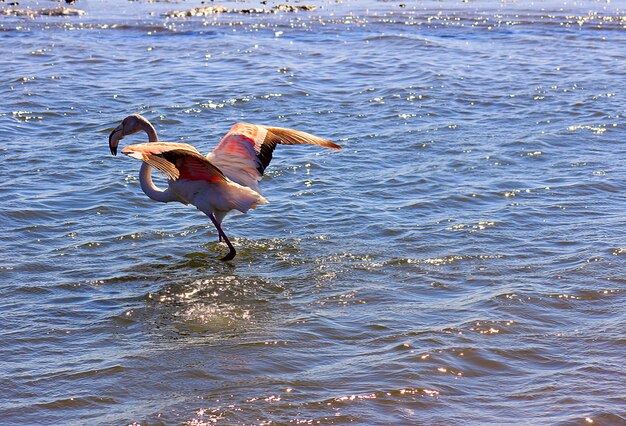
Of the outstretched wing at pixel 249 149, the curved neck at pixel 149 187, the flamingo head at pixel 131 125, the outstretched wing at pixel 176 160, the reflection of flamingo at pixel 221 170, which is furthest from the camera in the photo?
the flamingo head at pixel 131 125

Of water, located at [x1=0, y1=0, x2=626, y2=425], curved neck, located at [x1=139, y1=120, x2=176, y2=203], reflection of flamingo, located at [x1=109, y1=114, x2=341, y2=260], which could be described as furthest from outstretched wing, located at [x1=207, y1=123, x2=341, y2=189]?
water, located at [x1=0, y1=0, x2=626, y2=425]

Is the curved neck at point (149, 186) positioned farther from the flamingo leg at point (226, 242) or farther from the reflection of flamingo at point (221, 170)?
the flamingo leg at point (226, 242)

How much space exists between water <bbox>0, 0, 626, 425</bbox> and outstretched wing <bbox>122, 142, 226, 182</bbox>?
0.62 m

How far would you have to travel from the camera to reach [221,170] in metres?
7.98

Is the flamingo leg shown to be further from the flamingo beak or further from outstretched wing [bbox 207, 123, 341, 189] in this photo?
the flamingo beak

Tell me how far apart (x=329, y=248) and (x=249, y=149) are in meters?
1.09

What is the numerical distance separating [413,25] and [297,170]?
30.6 feet

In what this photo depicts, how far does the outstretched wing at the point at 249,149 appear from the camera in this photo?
8.04m

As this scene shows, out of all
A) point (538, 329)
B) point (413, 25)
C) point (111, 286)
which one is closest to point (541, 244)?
point (538, 329)

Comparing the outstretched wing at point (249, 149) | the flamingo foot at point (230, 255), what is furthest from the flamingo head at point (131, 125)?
the flamingo foot at point (230, 255)

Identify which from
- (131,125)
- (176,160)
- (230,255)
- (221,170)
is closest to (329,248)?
(230,255)

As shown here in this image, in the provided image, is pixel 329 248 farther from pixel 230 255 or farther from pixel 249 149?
pixel 249 149

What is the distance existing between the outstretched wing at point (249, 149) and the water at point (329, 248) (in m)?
0.56

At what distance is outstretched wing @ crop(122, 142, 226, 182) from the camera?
666 cm
